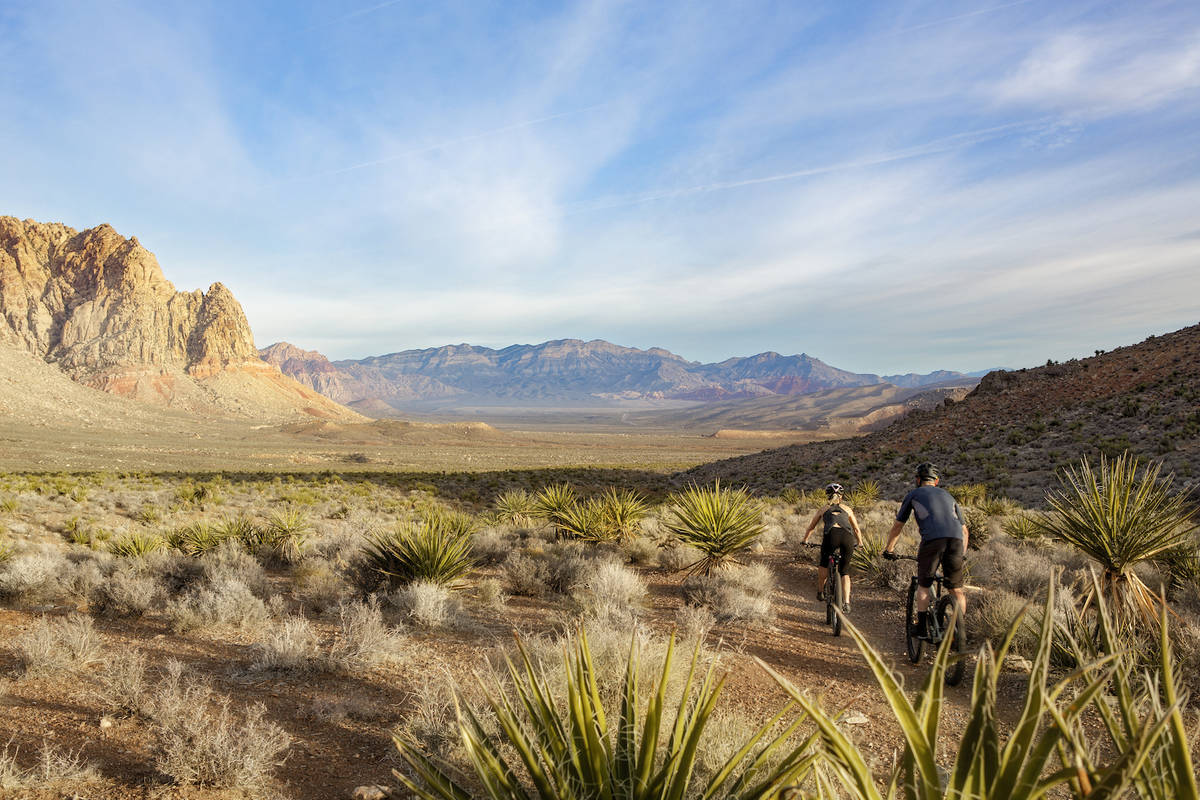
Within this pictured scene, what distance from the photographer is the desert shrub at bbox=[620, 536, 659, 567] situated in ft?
35.9

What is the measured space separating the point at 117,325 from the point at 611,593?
12255 cm

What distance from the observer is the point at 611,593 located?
309 inches

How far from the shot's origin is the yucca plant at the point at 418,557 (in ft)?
27.0

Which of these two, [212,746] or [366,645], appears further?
[366,645]

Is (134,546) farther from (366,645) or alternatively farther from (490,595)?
(366,645)

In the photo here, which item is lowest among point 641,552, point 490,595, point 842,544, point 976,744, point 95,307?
point 641,552

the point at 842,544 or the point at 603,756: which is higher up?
the point at 603,756

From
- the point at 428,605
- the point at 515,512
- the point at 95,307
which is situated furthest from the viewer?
the point at 95,307

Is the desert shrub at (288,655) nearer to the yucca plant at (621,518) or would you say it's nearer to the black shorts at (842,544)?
the black shorts at (842,544)

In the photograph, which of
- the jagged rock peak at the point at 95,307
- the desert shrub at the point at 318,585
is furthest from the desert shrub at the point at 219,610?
the jagged rock peak at the point at 95,307

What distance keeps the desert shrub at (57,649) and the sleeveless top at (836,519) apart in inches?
Result: 300

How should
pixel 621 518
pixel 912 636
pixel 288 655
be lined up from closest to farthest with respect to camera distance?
pixel 288 655
pixel 912 636
pixel 621 518

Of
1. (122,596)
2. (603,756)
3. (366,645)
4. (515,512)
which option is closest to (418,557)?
(366,645)

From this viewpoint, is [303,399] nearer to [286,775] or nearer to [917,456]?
[917,456]
